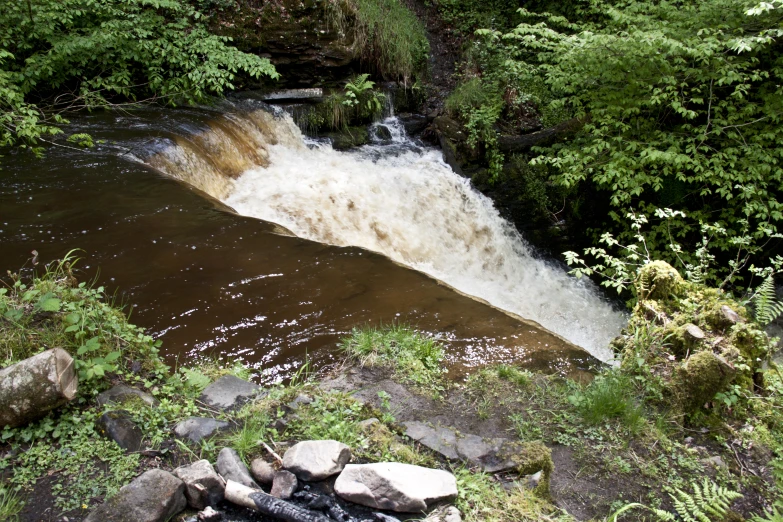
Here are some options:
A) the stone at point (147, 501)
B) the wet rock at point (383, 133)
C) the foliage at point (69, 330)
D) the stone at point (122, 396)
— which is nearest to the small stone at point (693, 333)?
the stone at point (147, 501)

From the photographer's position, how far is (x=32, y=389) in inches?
102

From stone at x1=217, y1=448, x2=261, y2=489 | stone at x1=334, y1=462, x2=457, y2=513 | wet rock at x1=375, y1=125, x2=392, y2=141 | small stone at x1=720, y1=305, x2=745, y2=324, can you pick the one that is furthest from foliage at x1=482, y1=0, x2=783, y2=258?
stone at x1=217, y1=448, x2=261, y2=489

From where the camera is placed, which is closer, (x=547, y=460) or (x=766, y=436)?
(x=547, y=460)

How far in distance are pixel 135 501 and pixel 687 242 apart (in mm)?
7990

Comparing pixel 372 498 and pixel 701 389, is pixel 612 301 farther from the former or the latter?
pixel 372 498

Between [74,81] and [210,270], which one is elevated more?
[74,81]

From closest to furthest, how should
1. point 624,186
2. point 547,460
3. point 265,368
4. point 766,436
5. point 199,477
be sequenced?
point 199,477
point 547,460
point 766,436
point 265,368
point 624,186

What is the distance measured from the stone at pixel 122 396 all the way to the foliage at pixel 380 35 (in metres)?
9.64

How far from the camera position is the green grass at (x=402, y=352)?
3.77 metres

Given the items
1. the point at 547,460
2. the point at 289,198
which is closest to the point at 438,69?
the point at 289,198

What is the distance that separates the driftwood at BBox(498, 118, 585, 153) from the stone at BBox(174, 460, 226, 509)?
795cm

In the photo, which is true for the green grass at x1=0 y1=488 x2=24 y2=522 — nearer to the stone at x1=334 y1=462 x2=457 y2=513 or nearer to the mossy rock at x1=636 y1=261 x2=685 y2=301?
the stone at x1=334 y1=462 x2=457 y2=513

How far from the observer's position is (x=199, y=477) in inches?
96.0

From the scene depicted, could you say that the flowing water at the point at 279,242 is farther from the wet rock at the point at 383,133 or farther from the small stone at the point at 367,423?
the small stone at the point at 367,423
